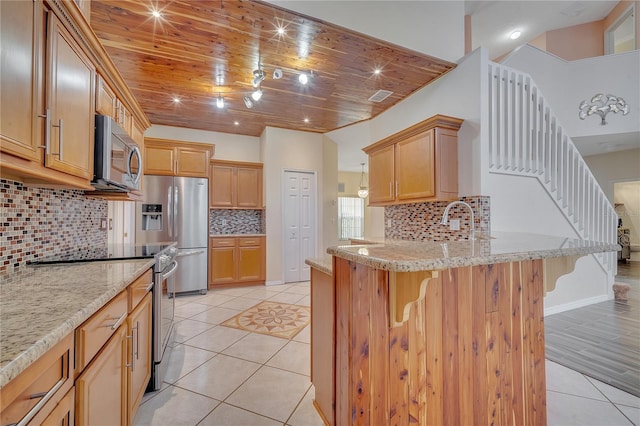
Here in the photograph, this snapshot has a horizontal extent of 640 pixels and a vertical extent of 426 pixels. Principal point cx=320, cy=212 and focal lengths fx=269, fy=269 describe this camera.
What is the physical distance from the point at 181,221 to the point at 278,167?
1.84 metres

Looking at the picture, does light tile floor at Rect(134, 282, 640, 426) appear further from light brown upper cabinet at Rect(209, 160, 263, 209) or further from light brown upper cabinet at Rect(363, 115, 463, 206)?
light brown upper cabinet at Rect(209, 160, 263, 209)

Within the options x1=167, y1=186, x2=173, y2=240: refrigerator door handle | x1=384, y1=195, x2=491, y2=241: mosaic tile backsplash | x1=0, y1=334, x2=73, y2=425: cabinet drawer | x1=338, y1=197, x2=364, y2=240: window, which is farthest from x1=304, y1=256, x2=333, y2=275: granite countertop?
x1=338, y1=197, x2=364, y2=240: window

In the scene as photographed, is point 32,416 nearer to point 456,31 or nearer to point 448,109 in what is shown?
point 448,109

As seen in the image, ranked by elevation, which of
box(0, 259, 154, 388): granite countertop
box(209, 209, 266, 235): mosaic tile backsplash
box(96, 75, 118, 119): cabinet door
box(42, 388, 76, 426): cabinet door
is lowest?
box(42, 388, 76, 426): cabinet door

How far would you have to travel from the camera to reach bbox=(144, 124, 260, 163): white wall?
471 centimetres

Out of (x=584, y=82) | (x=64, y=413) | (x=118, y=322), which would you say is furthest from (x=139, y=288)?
(x=584, y=82)

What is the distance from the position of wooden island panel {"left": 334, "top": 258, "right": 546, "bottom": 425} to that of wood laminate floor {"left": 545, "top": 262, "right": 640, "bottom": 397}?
1.15m

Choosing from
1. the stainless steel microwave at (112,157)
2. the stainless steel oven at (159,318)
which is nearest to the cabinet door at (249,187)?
the stainless steel microwave at (112,157)

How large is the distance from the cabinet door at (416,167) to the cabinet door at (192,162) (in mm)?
2986

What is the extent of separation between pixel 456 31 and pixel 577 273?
11.1 feet

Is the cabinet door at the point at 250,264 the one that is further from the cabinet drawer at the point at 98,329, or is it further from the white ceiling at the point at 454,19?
the white ceiling at the point at 454,19

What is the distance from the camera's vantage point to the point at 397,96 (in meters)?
3.81

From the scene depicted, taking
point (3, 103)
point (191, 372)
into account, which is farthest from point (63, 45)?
point (191, 372)

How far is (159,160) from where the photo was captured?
409 cm
